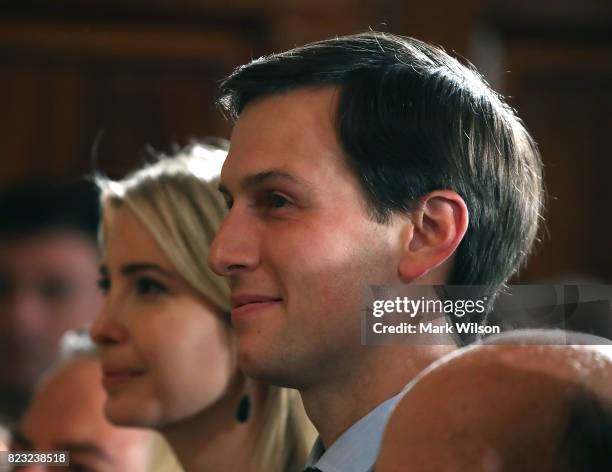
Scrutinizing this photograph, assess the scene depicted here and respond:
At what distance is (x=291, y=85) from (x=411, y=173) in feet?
0.46

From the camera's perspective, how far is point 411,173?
916mm

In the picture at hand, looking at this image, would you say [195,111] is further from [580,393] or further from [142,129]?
[580,393]

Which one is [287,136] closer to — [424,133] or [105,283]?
[424,133]

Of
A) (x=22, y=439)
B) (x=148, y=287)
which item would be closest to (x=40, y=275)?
(x=22, y=439)

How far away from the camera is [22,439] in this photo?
142 centimetres

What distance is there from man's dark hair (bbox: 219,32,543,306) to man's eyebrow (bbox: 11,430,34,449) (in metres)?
0.60

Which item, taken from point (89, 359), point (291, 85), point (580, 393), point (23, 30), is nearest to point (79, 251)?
point (23, 30)

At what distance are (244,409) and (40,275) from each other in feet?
5.34

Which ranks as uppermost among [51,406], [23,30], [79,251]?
[23,30]

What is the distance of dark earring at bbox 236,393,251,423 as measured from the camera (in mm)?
1243

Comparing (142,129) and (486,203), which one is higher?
(142,129)

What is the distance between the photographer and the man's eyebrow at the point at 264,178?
36.0 inches

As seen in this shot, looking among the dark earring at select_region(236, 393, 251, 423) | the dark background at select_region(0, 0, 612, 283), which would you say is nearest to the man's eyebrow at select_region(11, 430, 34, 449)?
the dark earring at select_region(236, 393, 251, 423)

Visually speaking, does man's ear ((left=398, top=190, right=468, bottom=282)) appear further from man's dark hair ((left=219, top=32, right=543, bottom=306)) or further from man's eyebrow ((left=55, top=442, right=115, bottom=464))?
man's eyebrow ((left=55, top=442, right=115, bottom=464))
